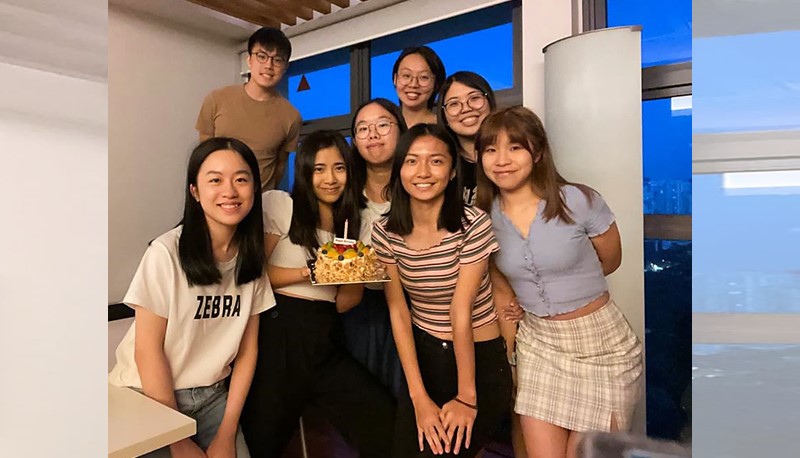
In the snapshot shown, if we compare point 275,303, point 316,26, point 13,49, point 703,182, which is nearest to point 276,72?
point 316,26

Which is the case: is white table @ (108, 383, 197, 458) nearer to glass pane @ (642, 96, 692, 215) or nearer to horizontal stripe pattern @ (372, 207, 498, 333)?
horizontal stripe pattern @ (372, 207, 498, 333)

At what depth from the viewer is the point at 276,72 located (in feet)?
2.97

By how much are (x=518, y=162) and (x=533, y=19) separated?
1.16ft

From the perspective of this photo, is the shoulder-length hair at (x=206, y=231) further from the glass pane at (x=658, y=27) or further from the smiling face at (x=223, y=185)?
the glass pane at (x=658, y=27)

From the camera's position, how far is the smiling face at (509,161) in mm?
828

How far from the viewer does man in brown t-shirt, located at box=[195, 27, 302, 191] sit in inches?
34.3

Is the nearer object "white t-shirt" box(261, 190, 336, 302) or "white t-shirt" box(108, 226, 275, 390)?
"white t-shirt" box(108, 226, 275, 390)

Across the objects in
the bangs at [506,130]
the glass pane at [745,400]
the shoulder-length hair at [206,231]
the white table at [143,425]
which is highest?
the bangs at [506,130]

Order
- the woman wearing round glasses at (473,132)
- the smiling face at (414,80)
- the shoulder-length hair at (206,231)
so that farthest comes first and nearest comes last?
1. the smiling face at (414,80)
2. the woman wearing round glasses at (473,132)
3. the shoulder-length hair at (206,231)

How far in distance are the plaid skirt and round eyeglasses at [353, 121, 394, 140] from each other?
0.45m

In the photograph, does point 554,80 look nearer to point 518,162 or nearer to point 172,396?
point 518,162

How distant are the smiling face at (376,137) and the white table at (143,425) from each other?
560 millimetres

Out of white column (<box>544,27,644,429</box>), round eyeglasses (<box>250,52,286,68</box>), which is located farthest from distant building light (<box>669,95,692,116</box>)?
round eyeglasses (<box>250,52,286,68</box>)

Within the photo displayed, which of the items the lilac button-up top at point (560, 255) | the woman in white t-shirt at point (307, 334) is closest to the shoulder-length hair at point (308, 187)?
the woman in white t-shirt at point (307, 334)
